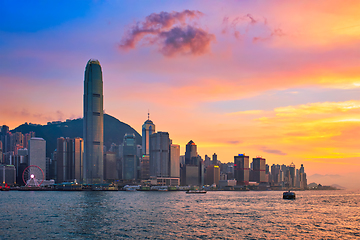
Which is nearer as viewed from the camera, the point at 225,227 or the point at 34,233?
the point at 34,233

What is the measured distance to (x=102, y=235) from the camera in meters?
89.5

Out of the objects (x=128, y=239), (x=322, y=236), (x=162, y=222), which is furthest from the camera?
(x=162, y=222)

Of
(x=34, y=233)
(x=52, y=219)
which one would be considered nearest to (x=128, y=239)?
(x=34, y=233)

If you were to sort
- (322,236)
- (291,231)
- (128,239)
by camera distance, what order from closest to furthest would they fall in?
(128,239) → (322,236) → (291,231)

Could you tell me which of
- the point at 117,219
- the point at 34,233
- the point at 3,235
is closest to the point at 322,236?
the point at 117,219

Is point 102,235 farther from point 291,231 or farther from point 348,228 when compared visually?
point 348,228

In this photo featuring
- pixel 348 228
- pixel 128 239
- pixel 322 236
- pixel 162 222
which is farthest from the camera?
pixel 162 222

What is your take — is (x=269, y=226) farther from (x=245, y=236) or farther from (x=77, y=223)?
(x=77, y=223)

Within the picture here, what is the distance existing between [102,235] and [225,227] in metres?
33.2

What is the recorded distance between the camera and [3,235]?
8981cm

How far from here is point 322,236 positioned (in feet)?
297

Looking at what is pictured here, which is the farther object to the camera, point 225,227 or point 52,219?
point 52,219

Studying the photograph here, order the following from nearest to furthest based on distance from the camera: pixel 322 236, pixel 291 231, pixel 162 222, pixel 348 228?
pixel 322 236 < pixel 291 231 < pixel 348 228 < pixel 162 222

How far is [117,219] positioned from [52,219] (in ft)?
65.7
